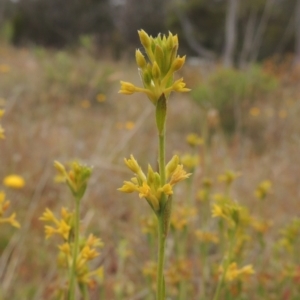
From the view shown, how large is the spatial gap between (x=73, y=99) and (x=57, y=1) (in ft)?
25.3

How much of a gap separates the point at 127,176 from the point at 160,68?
2163mm

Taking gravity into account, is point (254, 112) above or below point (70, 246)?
above

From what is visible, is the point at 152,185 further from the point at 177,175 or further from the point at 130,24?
the point at 130,24

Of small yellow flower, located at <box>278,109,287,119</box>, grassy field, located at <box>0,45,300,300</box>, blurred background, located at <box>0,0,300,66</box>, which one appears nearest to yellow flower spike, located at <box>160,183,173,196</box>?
grassy field, located at <box>0,45,300,300</box>

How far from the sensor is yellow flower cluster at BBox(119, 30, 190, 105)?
1.39 feet

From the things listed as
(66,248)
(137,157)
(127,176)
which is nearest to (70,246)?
(66,248)

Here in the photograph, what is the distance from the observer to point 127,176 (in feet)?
8.45

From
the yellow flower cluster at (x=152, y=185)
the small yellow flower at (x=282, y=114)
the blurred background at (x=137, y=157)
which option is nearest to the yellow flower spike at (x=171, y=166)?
the yellow flower cluster at (x=152, y=185)

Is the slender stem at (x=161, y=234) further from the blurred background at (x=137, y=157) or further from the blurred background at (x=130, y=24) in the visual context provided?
the blurred background at (x=130, y=24)

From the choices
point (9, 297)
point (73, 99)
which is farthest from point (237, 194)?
point (73, 99)

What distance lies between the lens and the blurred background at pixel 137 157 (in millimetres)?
1512

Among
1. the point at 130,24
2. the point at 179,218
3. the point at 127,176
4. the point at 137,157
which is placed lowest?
the point at 179,218

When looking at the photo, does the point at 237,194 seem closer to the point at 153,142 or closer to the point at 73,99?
the point at 153,142

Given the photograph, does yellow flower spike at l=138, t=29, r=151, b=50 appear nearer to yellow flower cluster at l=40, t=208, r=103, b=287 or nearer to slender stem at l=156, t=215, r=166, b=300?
slender stem at l=156, t=215, r=166, b=300
